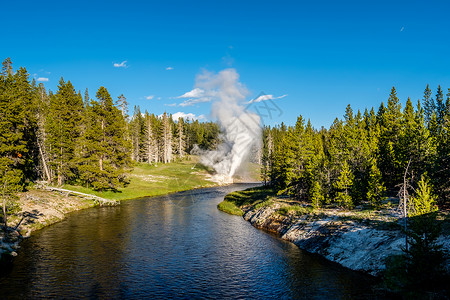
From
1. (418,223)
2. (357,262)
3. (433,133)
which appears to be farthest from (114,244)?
(433,133)

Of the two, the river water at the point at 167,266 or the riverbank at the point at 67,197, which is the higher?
the riverbank at the point at 67,197

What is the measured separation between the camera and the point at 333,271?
82.6 ft

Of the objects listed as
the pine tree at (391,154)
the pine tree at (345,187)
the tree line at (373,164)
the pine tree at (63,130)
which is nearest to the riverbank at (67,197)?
the pine tree at (63,130)

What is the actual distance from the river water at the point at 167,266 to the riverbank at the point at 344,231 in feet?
5.51

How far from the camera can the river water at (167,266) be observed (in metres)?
20.7

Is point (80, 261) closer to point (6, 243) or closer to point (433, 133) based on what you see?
point (6, 243)

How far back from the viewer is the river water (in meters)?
20.7

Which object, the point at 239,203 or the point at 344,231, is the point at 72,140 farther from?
the point at 344,231

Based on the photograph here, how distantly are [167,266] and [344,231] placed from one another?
1917 cm

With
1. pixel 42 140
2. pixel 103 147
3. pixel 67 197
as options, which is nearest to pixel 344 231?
pixel 67 197

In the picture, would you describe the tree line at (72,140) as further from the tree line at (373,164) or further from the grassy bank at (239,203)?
the tree line at (373,164)

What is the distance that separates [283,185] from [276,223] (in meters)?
24.1

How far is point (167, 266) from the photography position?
25.7m

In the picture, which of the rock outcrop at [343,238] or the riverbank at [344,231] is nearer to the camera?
the rock outcrop at [343,238]
